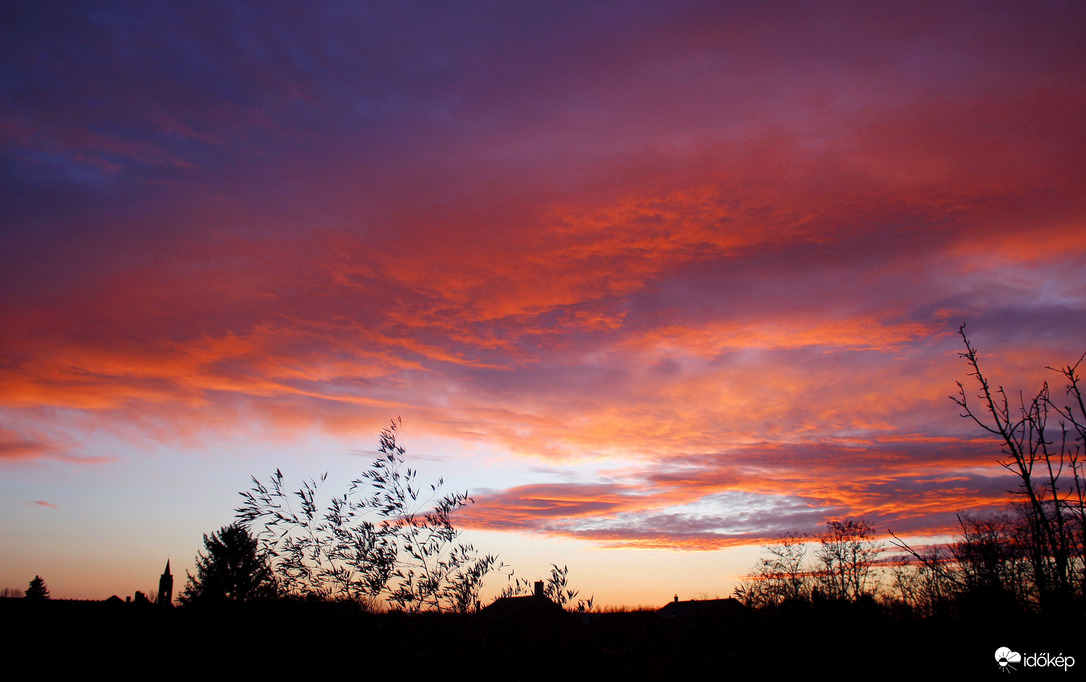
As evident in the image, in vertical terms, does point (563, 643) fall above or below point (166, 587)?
above

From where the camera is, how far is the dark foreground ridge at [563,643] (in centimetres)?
801

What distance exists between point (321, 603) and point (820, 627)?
9.30 meters

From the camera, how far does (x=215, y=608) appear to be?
1022cm

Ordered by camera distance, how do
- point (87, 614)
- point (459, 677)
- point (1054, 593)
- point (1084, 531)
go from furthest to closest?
1. point (87, 614)
2. point (459, 677)
3. point (1054, 593)
4. point (1084, 531)

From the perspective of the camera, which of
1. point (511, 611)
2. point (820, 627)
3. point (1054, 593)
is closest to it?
point (1054, 593)

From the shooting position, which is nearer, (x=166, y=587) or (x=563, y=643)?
(x=563, y=643)

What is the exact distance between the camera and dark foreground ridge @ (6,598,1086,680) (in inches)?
315

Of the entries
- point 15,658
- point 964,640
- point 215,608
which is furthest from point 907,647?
point 15,658

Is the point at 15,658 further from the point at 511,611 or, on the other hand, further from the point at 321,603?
the point at 511,611

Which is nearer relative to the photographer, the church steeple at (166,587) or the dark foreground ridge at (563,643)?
the dark foreground ridge at (563,643)

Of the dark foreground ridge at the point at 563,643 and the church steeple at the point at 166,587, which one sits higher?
the dark foreground ridge at the point at 563,643

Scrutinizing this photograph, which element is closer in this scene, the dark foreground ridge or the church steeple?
the dark foreground ridge

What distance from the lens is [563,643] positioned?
873cm

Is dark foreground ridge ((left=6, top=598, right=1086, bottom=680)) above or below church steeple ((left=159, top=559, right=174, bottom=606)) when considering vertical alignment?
above
